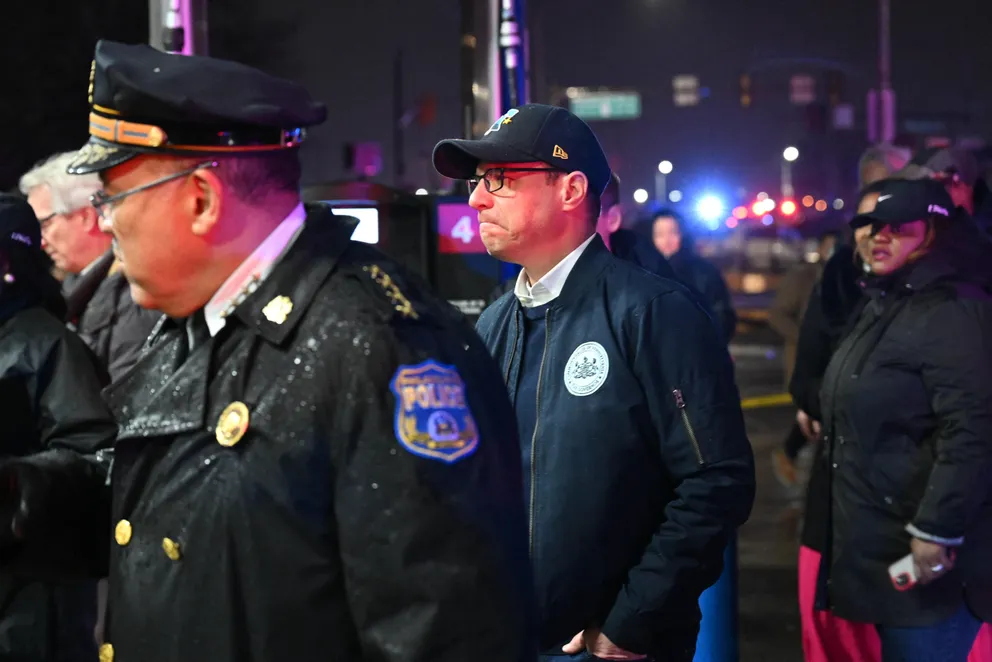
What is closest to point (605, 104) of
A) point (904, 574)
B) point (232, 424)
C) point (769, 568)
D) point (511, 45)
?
point (511, 45)

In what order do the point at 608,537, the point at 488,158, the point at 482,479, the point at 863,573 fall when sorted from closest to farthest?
1. the point at 482,479
2. the point at 608,537
3. the point at 488,158
4. the point at 863,573

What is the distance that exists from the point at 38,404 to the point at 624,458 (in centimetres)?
163

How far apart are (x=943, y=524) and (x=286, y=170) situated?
2902 mm

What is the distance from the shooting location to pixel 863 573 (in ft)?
14.2

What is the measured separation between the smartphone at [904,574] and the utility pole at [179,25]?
462 cm

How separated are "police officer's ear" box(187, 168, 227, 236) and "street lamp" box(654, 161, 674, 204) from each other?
84.1 metres

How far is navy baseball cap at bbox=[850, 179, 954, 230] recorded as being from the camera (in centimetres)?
447

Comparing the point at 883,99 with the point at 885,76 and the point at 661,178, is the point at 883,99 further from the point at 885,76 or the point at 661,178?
the point at 661,178

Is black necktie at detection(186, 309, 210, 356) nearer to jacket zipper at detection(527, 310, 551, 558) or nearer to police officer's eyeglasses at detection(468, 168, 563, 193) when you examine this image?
jacket zipper at detection(527, 310, 551, 558)

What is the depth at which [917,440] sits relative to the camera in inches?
168

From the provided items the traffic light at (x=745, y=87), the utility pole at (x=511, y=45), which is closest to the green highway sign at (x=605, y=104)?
the traffic light at (x=745, y=87)

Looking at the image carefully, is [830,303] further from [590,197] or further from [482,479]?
[482,479]

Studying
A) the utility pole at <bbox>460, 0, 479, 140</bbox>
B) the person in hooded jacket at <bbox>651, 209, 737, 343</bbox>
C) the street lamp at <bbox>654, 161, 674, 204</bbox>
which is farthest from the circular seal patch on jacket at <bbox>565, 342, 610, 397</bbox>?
the street lamp at <bbox>654, 161, 674, 204</bbox>

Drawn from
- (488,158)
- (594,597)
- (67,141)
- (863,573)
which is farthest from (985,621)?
(67,141)
